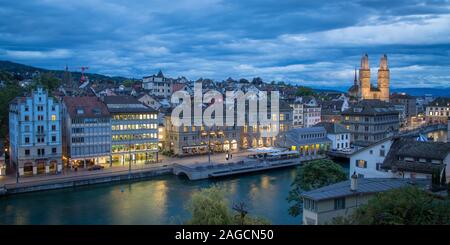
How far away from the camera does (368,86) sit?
102m

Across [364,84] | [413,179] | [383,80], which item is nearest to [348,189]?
[413,179]

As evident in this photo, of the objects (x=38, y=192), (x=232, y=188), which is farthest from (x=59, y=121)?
(x=232, y=188)

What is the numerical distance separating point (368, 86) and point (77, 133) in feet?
262

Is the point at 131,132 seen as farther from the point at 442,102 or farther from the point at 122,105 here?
the point at 442,102

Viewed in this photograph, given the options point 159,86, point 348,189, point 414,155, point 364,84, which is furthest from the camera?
point 364,84

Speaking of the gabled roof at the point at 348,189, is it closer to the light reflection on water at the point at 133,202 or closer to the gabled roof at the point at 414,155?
the gabled roof at the point at 414,155

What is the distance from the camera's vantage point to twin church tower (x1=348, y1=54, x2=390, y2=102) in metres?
101

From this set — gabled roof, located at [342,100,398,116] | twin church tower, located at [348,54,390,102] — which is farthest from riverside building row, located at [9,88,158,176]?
twin church tower, located at [348,54,390,102]

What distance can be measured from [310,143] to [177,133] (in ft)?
45.6

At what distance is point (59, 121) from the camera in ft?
116

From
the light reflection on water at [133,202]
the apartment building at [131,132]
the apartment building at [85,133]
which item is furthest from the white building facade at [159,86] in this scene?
the light reflection on water at [133,202]

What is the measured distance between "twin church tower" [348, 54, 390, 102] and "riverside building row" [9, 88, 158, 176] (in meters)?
70.6
